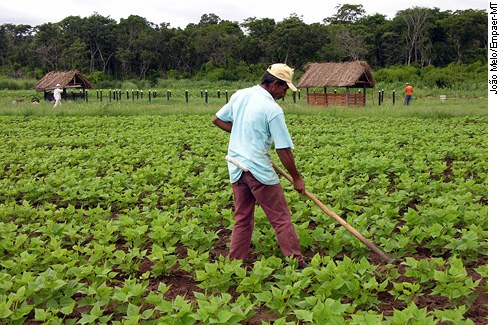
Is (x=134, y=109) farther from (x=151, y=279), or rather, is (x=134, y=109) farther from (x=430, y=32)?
(x=430, y=32)

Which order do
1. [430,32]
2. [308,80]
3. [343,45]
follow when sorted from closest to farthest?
1. [308,80]
2. [343,45]
3. [430,32]

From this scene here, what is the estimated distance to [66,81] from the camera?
31.9 m

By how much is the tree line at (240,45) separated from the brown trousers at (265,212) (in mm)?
44482

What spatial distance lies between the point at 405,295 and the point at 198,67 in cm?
5937

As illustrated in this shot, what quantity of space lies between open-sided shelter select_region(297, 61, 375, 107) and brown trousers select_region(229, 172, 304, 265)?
2012 centimetres

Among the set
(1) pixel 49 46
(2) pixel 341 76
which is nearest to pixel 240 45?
(1) pixel 49 46

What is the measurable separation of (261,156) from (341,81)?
72.4 ft

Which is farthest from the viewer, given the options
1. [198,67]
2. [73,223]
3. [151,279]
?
[198,67]

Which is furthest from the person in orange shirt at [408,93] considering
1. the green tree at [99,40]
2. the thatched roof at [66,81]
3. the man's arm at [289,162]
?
the green tree at [99,40]

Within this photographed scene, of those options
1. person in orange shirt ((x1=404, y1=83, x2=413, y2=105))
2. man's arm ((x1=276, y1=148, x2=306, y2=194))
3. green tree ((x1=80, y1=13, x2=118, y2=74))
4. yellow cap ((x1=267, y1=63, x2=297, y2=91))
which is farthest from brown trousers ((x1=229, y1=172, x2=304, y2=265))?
green tree ((x1=80, y1=13, x2=118, y2=74))

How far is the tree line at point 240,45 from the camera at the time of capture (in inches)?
2048

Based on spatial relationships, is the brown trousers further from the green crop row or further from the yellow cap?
the yellow cap

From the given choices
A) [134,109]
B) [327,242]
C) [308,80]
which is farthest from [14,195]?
[308,80]

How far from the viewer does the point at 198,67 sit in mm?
61531
